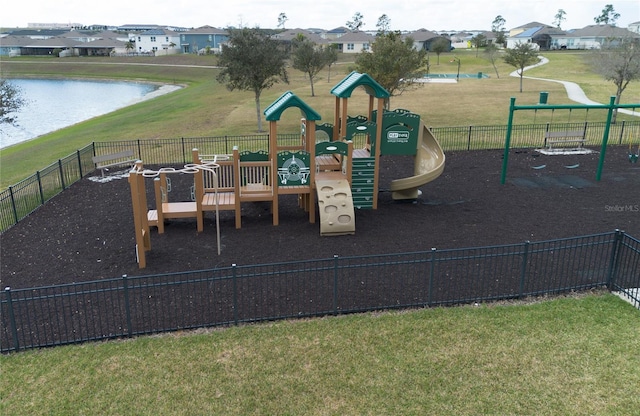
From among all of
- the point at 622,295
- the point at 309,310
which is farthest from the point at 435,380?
the point at 622,295

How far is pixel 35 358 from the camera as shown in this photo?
8266 millimetres

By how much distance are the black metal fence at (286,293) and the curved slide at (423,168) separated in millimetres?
4279

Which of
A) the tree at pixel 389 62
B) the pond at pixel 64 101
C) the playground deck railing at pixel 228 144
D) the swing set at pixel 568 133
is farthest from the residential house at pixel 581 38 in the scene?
the swing set at pixel 568 133

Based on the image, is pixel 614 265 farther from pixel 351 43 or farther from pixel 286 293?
pixel 351 43

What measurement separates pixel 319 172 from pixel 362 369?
27.2 ft

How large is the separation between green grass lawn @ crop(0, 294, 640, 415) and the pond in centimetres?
2740

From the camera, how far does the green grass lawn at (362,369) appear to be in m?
7.16

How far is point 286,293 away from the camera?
33.4ft

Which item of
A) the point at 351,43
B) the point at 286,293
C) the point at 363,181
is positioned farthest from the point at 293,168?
the point at 351,43

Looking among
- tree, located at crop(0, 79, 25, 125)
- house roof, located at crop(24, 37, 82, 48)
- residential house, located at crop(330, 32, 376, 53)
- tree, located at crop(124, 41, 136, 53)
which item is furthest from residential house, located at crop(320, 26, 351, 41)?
tree, located at crop(0, 79, 25, 125)

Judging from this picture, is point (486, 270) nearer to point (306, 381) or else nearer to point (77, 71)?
point (306, 381)

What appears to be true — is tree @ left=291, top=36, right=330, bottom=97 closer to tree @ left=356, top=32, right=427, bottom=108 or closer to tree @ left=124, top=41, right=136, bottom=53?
tree @ left=356, top=32, right=427, bottom=108

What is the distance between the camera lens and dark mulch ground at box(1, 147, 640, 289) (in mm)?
11882

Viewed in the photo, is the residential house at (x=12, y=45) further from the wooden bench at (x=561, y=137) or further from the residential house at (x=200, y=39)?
the wooden bench at (x=561, y=137)
